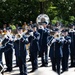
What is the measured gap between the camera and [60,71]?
11.8 m

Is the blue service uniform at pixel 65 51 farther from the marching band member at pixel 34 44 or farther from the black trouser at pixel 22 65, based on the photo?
the black trouser at pixel 22 65

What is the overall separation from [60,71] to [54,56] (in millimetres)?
973

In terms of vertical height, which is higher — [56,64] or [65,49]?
[65,49]

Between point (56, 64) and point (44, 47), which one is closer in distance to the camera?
point (56, 64)

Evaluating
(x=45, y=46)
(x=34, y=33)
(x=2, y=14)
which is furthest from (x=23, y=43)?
(x=2, y=14)

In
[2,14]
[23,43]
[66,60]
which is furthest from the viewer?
[2,14]

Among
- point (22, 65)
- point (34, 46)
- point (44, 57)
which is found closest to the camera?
point (22, 65)

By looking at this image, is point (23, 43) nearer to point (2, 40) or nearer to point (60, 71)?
point (2, 40)

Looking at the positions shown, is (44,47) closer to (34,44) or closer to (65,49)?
(34,44)

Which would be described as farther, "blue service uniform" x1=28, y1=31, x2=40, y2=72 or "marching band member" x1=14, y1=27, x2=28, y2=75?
"blue service uniform" x1=28, y1=31, x2=40, y2=72

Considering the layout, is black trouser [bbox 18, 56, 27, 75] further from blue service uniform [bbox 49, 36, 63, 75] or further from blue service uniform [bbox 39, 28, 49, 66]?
blue service uniform [bbox 39, 28, 49, 66]

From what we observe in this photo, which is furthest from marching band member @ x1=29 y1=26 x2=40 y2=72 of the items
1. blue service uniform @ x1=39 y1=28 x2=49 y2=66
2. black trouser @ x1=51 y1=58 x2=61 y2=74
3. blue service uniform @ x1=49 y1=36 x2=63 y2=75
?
black trouser @ x1=51 y1=58 x2=61 y2=74

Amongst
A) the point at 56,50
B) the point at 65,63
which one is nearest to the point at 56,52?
the point at 56,50

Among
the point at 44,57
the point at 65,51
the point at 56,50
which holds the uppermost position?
the point at 56,50
